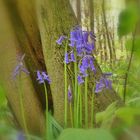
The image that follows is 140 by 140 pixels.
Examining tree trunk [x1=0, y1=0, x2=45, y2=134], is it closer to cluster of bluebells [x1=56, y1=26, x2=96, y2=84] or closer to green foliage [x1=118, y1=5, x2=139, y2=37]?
cluster of bluebells [x1=56, y1=26, x2=96, y2=84]

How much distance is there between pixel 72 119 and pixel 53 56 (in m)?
0.30

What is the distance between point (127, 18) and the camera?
0.53m

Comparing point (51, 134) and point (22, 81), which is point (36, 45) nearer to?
point (22, 81)

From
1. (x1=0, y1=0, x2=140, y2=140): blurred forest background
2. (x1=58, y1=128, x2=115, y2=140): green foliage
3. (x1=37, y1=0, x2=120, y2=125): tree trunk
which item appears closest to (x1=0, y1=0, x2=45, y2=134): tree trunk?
(x1=0, y1=0, x2=140, y2=140): blurred forest background

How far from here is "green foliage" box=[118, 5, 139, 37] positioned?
50 centimetres

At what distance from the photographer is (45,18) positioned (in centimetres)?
126

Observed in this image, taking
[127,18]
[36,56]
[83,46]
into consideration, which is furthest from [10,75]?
[127,18]

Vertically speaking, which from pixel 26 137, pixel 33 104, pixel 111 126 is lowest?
pixel 33 104

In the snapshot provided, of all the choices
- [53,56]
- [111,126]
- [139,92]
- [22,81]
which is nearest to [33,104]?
[22,81]

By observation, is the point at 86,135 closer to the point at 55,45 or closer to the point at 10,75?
the point at 55,45

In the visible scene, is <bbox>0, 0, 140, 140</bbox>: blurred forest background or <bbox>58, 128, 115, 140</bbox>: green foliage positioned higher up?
<bbox>58, 128, 115, 140</bbox>: green foliage

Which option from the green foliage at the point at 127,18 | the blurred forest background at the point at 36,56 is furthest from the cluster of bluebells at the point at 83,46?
the green foliage at the point at 127,18

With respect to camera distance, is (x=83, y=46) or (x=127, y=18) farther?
(x=83, y=46)

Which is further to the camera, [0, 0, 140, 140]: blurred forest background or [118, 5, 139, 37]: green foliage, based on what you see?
[0, 0, 140, 140]: blurred forest background
